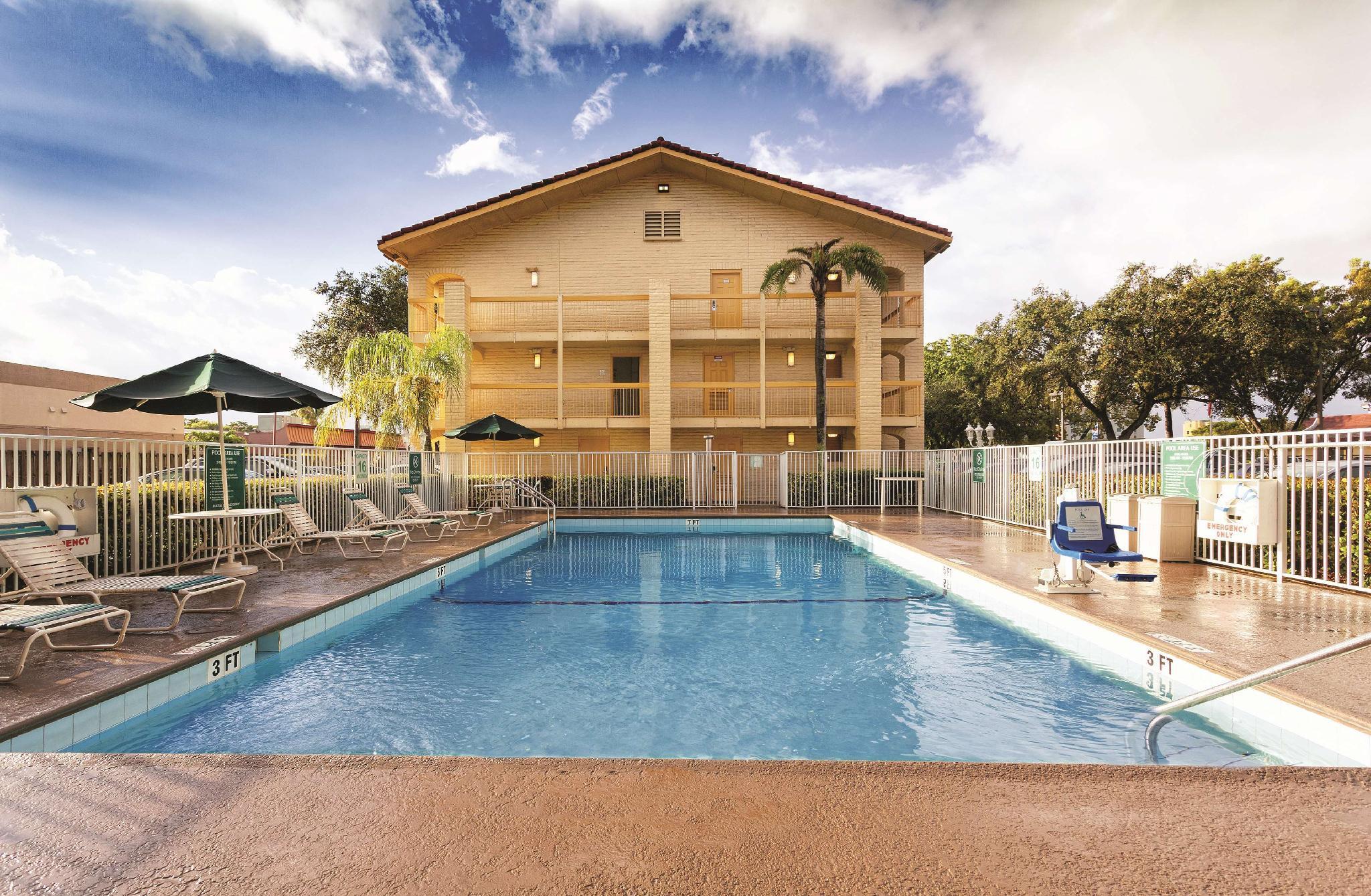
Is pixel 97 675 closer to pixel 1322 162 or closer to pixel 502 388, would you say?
pixel 502 388

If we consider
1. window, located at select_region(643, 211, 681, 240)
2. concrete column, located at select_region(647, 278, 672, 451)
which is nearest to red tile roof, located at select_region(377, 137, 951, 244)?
window, located at select_region(643, 211, 681, 240)

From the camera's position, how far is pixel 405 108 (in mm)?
19031

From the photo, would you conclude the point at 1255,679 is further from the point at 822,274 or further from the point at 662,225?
the point at 662,225

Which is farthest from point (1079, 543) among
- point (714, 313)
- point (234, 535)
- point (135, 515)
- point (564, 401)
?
point (564, 401)

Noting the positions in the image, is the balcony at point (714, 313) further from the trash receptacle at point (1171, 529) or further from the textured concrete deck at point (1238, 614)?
the trash receptacle at point (1171, 529)

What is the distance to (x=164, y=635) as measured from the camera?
504 centimetres

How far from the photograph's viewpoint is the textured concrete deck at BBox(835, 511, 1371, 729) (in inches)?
151

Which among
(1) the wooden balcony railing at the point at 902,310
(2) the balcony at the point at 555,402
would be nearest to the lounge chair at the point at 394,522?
(2) the balcony at the point at 555,402

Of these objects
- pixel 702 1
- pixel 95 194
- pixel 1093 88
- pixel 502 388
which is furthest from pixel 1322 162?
pixel 95 194

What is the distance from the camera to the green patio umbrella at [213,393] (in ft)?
23.0

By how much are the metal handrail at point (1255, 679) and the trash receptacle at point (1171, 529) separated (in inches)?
226

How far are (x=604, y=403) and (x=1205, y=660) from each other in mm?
19714

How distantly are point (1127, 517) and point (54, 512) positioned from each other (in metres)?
12.5

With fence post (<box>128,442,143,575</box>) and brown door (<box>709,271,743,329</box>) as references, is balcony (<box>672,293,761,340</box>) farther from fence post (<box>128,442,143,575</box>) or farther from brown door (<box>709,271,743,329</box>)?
fence post (<box>128,442,143,575</box>)
